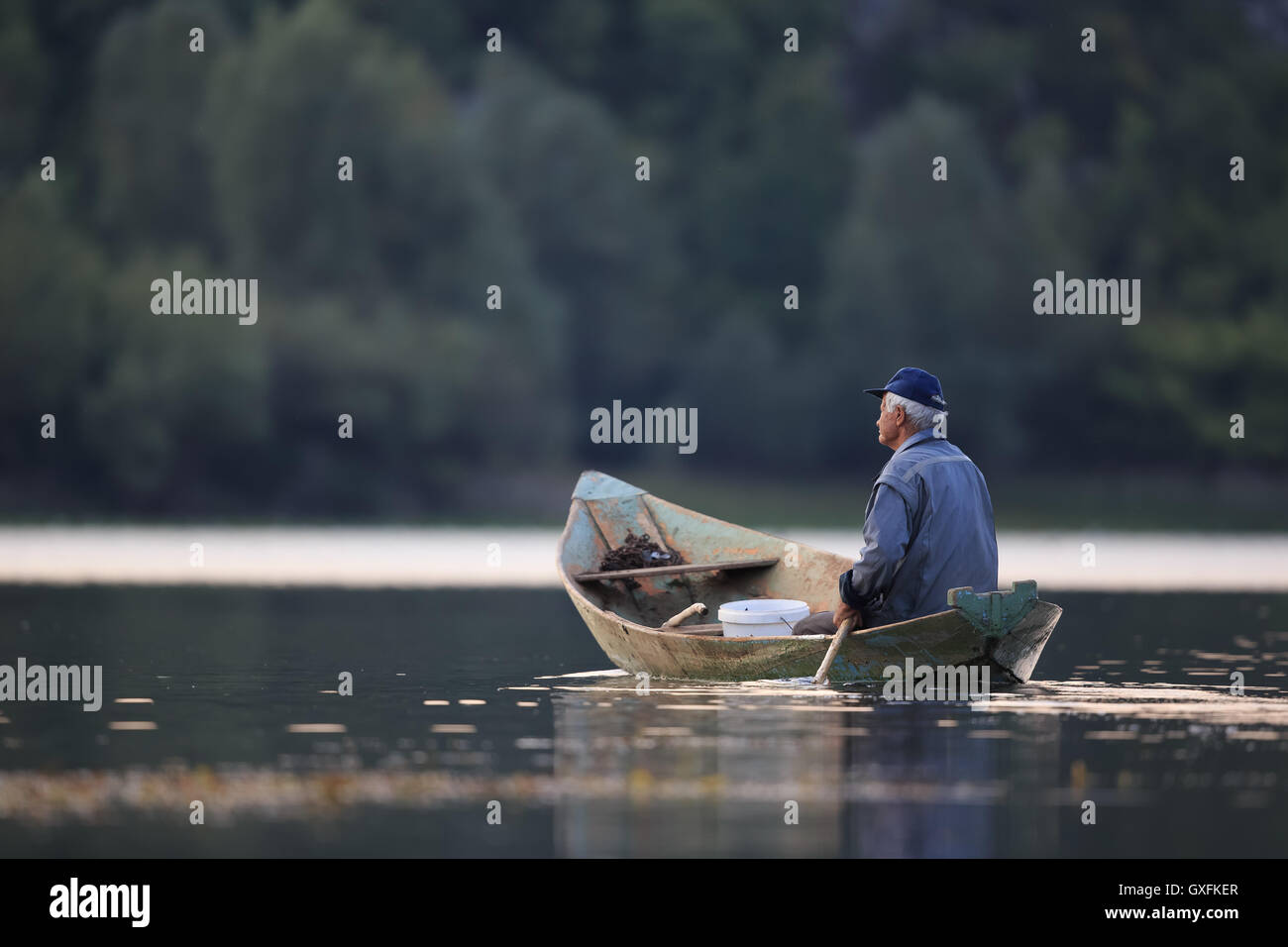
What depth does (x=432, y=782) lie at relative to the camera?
31.7 feet

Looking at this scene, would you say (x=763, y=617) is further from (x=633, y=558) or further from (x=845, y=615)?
(x=633, y=558)

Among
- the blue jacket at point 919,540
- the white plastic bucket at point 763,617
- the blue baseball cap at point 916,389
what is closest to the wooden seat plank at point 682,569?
the white plastic bucket at point 763,617

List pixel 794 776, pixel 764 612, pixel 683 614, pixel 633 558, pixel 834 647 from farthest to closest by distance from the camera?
pixel 633 558 → pixel 683 614 → pixel 764 612 → pixel 834 647 → pixel 794 776

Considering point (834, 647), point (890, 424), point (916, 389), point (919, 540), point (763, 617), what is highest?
point (916, 389)

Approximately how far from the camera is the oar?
1223 centimetres

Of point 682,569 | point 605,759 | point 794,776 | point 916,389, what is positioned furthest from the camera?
point 682,569

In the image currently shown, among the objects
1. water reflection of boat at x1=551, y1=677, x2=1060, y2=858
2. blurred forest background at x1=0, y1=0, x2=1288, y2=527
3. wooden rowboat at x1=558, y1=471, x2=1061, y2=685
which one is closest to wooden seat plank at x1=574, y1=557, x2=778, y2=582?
wooden rowboat at x1=558, y1=471, x2=1061, y2=685

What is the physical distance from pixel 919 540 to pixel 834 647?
81 cm

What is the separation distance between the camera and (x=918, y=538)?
1230 centimetres

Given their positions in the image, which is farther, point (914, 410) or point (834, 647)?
point (914, 410)

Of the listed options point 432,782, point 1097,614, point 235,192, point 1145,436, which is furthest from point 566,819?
point 1145,436

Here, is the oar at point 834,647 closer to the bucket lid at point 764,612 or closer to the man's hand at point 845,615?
the man's hand at point 845,615

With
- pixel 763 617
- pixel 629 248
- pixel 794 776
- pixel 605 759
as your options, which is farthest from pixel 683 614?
pixel 629 248

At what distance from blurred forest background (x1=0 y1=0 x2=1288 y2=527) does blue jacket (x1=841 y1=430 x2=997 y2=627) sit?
32.6m
